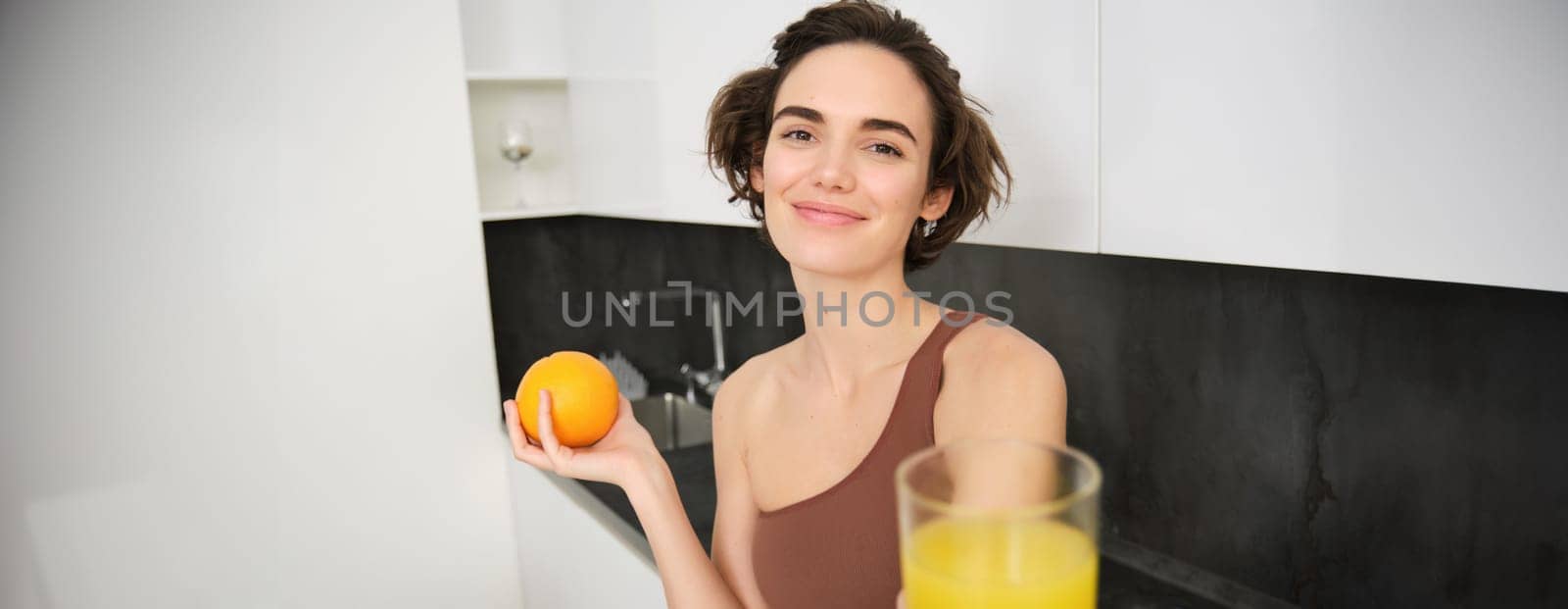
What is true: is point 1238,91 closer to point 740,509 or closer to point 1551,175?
Answer: point 1551,175

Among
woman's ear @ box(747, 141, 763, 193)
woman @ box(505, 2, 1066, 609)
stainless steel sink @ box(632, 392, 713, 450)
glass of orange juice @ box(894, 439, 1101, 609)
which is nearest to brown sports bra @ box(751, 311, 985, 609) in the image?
woman @ box(505, 2, 1066, 609)

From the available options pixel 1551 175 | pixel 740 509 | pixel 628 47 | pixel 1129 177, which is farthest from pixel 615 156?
pixel 1551 175

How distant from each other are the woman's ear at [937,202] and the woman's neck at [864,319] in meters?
0.07

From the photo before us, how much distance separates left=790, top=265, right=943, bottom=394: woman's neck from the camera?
1.11m

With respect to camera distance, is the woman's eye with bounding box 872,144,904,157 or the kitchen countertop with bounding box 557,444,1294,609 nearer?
the woman's eye with bounding box 872,144,904,157

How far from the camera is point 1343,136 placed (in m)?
0.75

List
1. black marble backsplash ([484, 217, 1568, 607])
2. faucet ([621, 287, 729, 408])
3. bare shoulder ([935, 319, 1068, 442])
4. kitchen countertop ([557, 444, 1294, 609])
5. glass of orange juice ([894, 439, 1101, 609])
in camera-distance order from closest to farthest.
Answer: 1. glass of orange juice ([894, 439, 1101, 609])
2. bare shoulder ([935, 319, 1068, 442])
3. black marble backsplash ([484, 217, 1568, 607])
4. kitchen countertop ([557, 444, 1294, 609])
5. faucet ([621, 287, 729, 408])

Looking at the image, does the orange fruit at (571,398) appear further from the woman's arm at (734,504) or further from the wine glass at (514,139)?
the wine glass at (514,139)

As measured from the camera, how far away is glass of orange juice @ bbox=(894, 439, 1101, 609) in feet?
1.30

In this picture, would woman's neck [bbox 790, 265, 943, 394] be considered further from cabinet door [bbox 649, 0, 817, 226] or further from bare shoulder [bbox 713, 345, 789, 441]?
cabinet door [bbox 649, 0, 817, 226]

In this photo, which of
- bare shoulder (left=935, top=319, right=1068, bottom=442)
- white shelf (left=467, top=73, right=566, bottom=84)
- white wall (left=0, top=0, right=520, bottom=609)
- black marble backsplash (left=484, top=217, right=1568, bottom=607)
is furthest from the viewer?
white shelf (left=467, top=73, right=566, bottom=84)

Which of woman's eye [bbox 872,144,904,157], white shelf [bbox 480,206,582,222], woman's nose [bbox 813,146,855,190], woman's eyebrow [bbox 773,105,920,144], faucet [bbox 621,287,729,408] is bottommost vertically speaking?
faucet [bbox 621,287,729,408]

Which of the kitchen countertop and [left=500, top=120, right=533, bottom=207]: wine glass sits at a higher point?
[left=500, top=120, right=533, bottom=207]: wine glass

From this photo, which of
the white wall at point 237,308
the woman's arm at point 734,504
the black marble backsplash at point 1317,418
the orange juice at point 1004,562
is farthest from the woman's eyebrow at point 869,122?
the white wall at point 237,308
